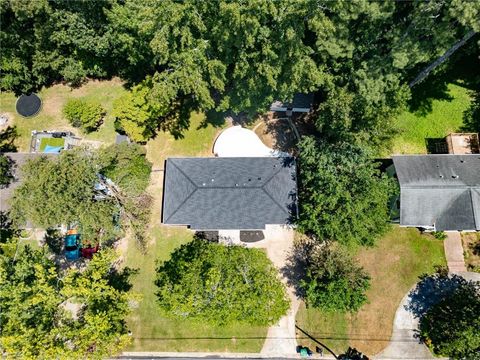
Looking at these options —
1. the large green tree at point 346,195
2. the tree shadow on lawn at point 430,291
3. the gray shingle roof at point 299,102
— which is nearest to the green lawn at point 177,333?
the large green tree at point 346,195

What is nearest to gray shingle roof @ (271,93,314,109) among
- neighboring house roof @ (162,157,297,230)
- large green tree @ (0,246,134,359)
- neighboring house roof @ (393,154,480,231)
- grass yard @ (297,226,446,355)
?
neighboring house roof @ (162,157,297,230)

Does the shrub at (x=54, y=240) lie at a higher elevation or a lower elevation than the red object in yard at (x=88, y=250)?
higher

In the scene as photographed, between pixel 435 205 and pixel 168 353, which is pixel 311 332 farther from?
pixel 435 205

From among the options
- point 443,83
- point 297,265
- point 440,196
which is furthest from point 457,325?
point 443,83

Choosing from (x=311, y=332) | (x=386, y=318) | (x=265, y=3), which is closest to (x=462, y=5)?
(x=265, y=3)

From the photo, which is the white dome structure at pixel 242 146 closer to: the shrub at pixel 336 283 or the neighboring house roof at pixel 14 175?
the shrub at pixel 336 283

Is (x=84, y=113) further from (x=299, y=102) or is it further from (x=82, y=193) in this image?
(x=299, y=102)
